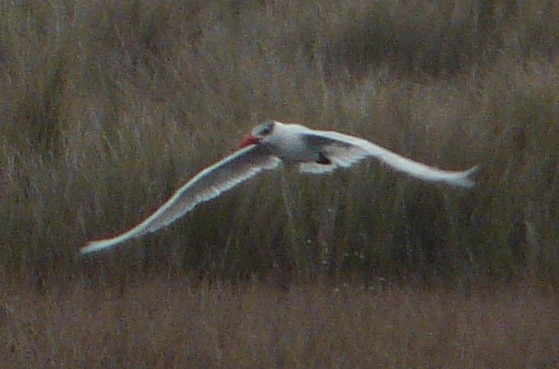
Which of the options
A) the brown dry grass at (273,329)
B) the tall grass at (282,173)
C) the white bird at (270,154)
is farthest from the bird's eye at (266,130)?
the tall grass at (282,173)

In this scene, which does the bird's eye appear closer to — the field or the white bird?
the white bird

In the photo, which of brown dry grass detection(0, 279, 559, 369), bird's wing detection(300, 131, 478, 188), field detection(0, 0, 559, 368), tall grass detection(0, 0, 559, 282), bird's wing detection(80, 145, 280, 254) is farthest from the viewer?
tall grass detection(0, 0, 559, 282)

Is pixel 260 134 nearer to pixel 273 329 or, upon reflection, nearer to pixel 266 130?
pixel 266 130

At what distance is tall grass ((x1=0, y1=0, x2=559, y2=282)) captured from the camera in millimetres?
6469

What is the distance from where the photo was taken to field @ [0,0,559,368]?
5.52 metres

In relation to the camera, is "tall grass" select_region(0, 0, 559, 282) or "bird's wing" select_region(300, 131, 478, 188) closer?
"bird's wing" select_region(300, 131, 478, 188)

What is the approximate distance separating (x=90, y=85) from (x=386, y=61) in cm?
162

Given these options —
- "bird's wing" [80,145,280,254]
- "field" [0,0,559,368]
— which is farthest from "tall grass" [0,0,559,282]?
"bird's wing" [80,145,280,254]

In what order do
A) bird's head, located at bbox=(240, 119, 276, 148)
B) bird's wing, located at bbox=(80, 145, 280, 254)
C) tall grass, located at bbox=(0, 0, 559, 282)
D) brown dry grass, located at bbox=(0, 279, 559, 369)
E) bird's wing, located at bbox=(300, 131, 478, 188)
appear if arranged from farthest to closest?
tall grass, located at bbox=(0, 0, 559, 282)
bird's head, located at bbox=(240, 119, 276, 148)
bird's wing, located at bbox=(80, 145, 280, 254)
brown dry grass, located at bbox=(0, 279, 559, 369)
bird's wing, located at bbox=(300, 131, 478, 188)

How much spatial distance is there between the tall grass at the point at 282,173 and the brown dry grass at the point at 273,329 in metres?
0.35

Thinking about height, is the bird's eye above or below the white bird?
above

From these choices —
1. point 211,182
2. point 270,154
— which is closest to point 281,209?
point 270,154

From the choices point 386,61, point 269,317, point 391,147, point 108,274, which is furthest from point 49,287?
point 386,61

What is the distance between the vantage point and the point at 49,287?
630 centimetres
